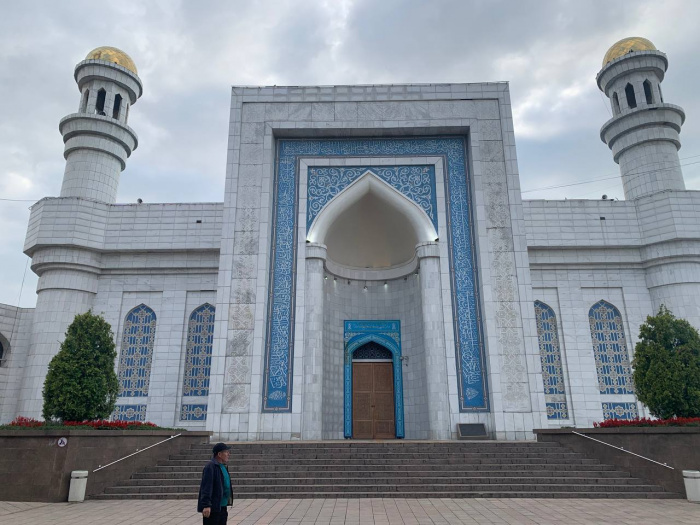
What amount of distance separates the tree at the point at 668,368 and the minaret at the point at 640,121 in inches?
349

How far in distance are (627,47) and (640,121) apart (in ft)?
10.2

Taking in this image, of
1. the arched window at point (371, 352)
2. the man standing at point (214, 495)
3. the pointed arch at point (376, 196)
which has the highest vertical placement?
the pointed arch at point (376, 196)

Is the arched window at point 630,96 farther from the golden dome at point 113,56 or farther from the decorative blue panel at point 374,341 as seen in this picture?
the golden dome at point 113,56

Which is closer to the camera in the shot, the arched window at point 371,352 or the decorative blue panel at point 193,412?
the arched window at point 371,352

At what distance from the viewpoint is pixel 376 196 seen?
13.8m

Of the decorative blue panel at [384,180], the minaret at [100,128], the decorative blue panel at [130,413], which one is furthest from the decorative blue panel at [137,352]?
the decorative blue panel at [384,180]

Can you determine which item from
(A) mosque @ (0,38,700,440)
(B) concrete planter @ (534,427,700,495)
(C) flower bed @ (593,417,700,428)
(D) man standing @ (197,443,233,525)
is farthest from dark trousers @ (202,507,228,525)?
(C) flower bed @ (593,417,700,428)

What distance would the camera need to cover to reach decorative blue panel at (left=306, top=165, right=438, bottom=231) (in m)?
13.3

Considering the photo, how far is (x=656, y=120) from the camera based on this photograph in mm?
17516

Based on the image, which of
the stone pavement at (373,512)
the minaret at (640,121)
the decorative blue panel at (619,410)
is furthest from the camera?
the minaret at (640,121)

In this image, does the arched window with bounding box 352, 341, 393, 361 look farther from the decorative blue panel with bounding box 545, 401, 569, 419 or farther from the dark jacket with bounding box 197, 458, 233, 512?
the dark jacket with bounding box 197, 458, 233, 512

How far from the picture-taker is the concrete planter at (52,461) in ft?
25.2

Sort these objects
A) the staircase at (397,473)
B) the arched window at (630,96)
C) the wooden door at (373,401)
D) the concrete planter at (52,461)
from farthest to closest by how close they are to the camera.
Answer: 1. the arched window at (630,96)
2. the wooden door at (373,401)
3. the staircase at (397,473)
4. the concrete planter at (52,461)

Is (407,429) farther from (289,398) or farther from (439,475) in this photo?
(439,475)
